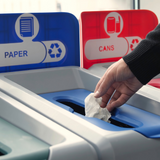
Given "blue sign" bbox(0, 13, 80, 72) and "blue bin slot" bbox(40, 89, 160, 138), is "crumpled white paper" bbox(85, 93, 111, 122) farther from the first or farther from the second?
"blue sign" bbox(0, 13, 80, 72)

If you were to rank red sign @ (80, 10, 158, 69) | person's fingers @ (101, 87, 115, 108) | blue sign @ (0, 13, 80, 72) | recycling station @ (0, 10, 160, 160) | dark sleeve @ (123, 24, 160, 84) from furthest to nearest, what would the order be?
1. red sign @ (80, 10, 158, 69)
2. blue sign @ (0, 13, 80, 72)
3. person's fingers @ (101, 87, 115, 108)
4. dark sleeve @ (123, 24, 160, 84)
5. recycling station @ (0, 10, 160, 160)

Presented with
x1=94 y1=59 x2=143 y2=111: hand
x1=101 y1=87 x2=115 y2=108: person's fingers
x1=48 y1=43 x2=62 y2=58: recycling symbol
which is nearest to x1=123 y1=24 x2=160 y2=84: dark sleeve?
x1=94 y1=59 x2=143 y2=111: hand

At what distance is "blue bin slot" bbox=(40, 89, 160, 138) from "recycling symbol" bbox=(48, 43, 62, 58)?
17cm

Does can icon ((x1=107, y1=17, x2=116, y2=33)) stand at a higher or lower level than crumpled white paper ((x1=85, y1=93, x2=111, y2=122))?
higher

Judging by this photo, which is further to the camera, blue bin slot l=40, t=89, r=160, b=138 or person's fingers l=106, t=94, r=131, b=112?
person's fingers l=106, t=94, r=131, b=112

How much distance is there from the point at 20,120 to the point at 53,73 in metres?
0.36

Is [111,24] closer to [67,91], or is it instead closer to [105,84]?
[67,91]

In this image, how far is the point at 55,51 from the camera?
3.26ft

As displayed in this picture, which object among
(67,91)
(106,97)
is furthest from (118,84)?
(67,91)

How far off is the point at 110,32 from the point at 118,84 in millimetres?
407

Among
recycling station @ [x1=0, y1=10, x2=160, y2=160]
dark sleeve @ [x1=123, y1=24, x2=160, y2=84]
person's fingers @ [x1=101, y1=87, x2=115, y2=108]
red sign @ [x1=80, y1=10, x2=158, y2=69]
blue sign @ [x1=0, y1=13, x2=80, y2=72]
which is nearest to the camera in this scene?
recycling station @ [x1=0, y1=10, x2=160, y2=160]

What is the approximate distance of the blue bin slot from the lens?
1.80 feet

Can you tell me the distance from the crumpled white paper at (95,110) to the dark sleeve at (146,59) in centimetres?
12

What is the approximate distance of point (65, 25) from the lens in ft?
3.27
